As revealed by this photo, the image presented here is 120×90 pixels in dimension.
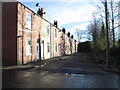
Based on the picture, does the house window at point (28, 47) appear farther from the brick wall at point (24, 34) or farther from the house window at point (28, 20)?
the house window at point (28, 20)

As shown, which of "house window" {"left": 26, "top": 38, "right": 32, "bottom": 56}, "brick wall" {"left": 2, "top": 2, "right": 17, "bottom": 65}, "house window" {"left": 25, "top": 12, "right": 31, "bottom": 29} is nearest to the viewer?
"brick wall" {"left": 2, "top": 2, "right": 17, "bottom": 65}

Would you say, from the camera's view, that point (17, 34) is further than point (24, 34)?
No

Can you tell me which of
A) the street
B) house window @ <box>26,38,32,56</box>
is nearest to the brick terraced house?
house window @ <box>26,38,32,56</box>

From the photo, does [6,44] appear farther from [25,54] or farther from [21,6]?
[21,6]

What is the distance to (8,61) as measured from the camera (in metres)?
16.1

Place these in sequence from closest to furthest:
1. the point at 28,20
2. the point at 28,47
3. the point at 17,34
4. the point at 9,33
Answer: the point at 17,34
the point at 9,33
the point at 28,47
the point at 28,20

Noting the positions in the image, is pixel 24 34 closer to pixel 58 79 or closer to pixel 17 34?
pixel 17 34

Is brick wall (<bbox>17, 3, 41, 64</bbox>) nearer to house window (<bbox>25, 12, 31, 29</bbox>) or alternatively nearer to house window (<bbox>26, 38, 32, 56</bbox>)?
house window (<bbox>25, 12, 31, 29</bbox>)

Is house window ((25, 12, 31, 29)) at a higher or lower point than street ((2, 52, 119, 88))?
higher

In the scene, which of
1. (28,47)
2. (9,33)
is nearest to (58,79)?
(9,33)

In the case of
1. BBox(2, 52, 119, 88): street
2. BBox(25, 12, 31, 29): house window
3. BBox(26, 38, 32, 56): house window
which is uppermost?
BBox(25, 12, 31, 29): house window

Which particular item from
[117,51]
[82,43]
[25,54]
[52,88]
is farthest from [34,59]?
[82,43]

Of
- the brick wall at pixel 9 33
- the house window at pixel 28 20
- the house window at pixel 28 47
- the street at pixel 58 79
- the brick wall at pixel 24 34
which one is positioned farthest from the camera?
the house window at pixel 28 20

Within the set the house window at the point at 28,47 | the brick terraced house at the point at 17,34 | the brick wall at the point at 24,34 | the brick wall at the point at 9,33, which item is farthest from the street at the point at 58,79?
the house window at the point at 28,47
